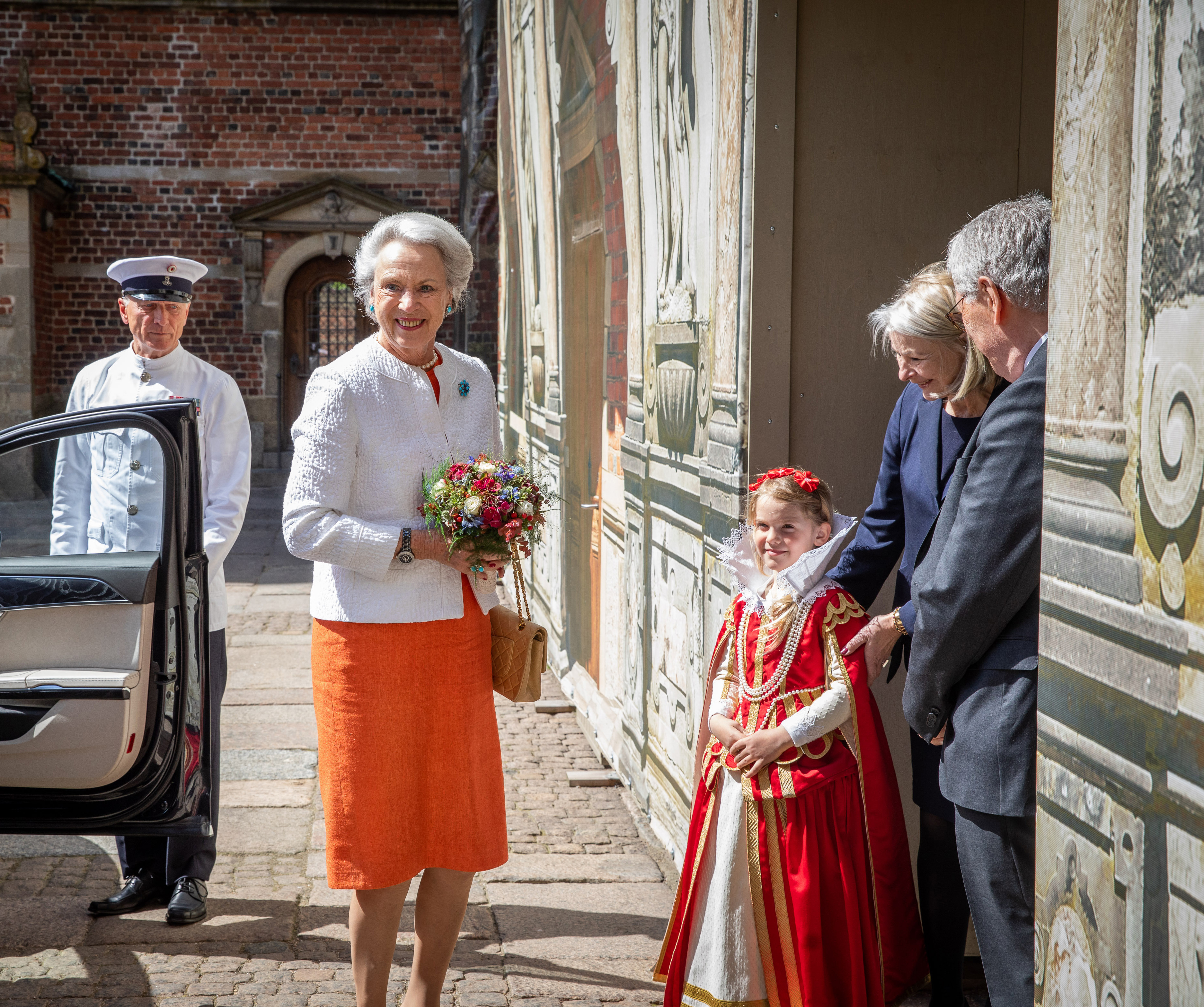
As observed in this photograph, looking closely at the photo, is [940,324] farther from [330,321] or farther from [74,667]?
[330,321]

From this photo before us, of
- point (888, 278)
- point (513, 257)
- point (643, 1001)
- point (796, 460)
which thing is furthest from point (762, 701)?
point (513, 257)

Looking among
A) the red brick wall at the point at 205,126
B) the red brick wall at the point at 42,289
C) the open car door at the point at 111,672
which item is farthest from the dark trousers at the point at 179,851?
the red brick wall at the point at 205,126

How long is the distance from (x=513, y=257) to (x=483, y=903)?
5880 millimetres

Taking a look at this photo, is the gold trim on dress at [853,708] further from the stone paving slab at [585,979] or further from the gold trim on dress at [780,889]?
the stone paving slab at [585,979]

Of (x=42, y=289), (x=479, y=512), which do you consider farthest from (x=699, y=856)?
(x=42, y=289)

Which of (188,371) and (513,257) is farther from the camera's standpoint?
(513,257)

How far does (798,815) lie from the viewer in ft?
8.83

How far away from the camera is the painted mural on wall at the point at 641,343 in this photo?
351 centimetres

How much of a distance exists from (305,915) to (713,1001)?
1.50 metres

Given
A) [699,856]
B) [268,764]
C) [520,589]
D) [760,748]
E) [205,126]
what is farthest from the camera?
[205,126]

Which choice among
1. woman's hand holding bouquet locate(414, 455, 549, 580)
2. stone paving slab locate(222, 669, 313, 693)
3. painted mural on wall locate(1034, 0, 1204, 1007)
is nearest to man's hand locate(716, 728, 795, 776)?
woman's hand holding bouquet locate(414, 455, 549, 580)

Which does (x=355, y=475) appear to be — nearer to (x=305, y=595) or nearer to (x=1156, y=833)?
(x=1156, y=833)

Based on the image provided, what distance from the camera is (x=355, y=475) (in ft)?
8.89

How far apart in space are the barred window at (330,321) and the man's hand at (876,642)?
16.0m
